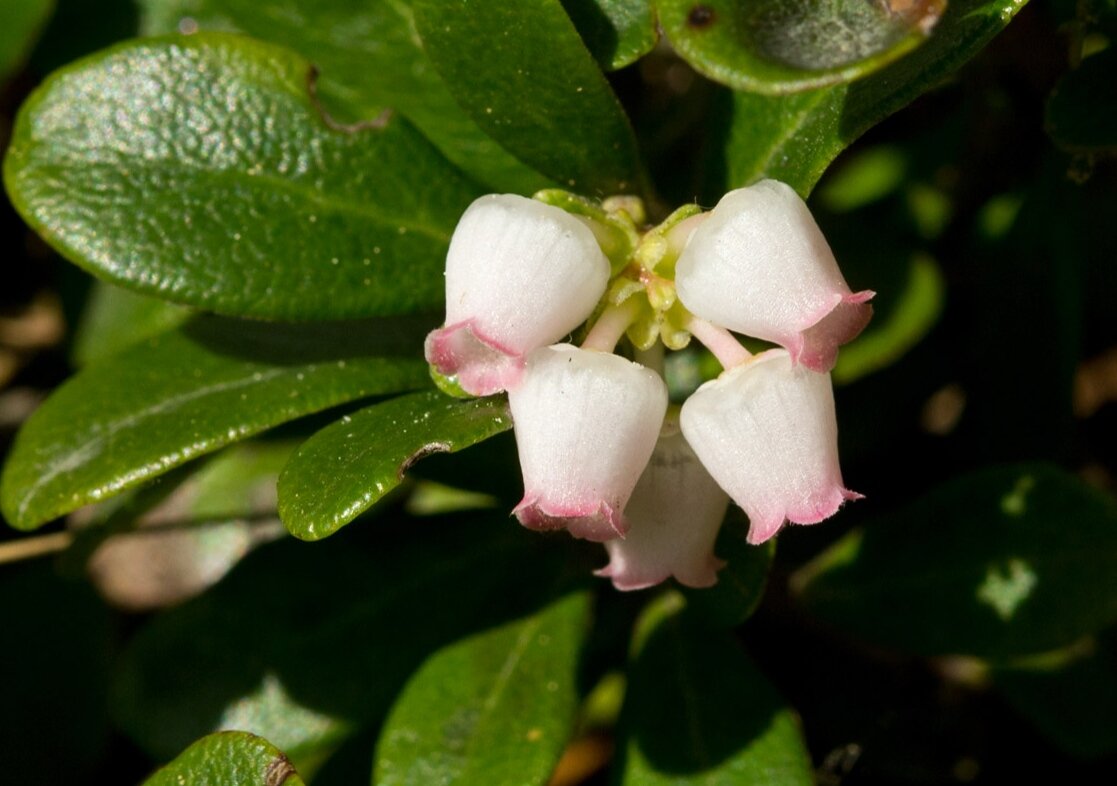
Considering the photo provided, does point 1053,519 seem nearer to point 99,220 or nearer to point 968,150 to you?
point 968,150

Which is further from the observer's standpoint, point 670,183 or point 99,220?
point 670,183

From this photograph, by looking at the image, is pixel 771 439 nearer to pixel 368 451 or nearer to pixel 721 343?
pixel 721 343

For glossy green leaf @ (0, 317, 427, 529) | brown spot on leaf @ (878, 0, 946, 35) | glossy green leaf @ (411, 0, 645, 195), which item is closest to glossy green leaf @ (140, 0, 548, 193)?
glossy green leaf @ (411, 0, 645, 195)

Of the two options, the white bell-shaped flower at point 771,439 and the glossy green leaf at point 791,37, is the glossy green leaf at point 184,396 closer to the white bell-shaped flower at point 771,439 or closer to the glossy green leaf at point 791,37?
the white bell-shaped flower at point 771,439

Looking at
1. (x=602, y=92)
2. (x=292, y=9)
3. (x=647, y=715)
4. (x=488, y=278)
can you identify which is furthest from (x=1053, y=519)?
(x=292, y=9)

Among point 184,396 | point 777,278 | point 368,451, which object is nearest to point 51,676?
point 184,396
